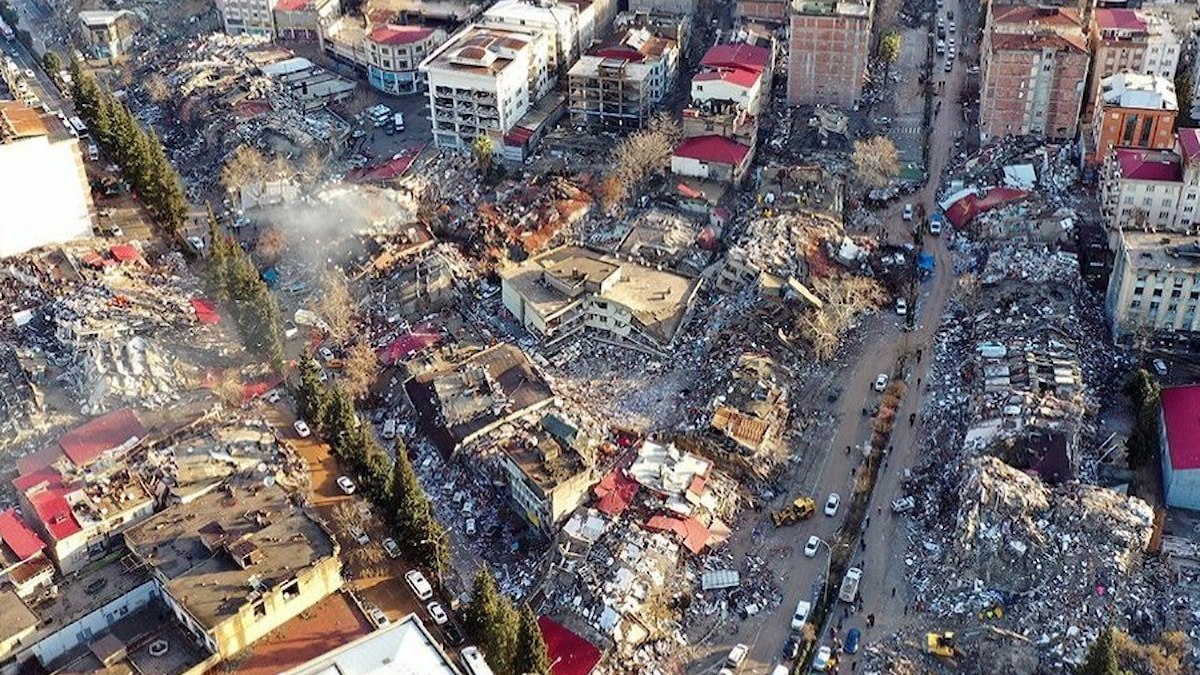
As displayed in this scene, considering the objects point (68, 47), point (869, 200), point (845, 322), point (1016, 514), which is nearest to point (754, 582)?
point (1016, 514)

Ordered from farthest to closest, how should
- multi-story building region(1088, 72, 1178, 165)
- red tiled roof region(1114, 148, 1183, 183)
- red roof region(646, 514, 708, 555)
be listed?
multi-story building region(1088, 72, 1178, 165) → red tiled roof region(1114, 148, 1183, 183) → red roof region(646, 514, 708, 555)

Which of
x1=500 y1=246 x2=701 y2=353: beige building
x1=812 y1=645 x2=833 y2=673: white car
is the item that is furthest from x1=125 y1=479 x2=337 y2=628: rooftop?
x1=812 y1=645 x2=833 y2=673: white car

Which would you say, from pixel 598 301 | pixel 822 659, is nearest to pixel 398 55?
pixel 598 301

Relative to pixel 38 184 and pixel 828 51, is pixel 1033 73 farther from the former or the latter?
pixel 38 184

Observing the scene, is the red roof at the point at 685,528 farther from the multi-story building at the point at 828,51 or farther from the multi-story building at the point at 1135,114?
the multi-story building at the point at 828,51

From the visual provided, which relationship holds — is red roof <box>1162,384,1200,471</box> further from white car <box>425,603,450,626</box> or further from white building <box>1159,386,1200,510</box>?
white car <box>425,603,450,626</box>

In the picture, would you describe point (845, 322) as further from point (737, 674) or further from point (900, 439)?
point (737, 674)
